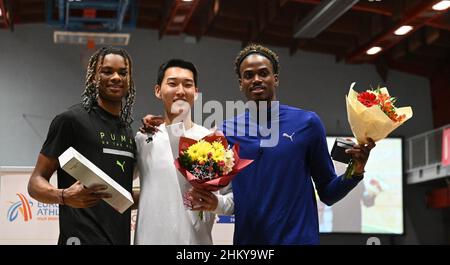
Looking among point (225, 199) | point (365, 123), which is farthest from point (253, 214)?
point (365, 123)

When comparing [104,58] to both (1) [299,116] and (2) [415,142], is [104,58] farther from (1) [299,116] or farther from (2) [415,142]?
(2) [415,142]

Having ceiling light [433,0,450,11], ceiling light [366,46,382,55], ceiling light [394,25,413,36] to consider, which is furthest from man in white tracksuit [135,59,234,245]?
ceiling light [366,46,382,55]

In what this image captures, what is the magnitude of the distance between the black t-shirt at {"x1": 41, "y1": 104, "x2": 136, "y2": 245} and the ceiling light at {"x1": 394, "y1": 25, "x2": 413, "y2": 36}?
9.78 m

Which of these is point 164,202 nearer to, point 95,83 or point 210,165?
point 210,165

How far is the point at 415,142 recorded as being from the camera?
15.9 metres

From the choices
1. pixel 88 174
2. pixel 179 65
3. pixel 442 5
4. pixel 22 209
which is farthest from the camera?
pixel 442 5

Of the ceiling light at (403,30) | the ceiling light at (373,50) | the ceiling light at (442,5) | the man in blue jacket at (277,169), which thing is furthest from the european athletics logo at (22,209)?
the ceiling light at (373,50)

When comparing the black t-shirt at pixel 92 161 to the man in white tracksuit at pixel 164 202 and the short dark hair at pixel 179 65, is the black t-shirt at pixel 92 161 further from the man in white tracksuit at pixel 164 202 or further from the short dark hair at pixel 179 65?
the short dark hair at pixel 179 65

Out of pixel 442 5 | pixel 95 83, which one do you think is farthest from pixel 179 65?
pixel 442 5

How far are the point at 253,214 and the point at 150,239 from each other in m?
0.50

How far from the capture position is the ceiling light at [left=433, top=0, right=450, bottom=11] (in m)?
10.8

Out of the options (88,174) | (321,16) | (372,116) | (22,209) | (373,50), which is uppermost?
(373,50)

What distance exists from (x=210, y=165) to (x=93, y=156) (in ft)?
1.68

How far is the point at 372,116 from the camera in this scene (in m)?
2.97
